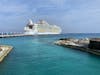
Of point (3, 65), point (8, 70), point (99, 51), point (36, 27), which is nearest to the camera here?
point (8, 70)

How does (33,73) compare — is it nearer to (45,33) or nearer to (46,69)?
(46,69)

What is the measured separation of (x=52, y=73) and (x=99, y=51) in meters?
14.0

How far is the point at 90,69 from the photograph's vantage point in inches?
836

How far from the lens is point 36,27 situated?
14238 centimetres

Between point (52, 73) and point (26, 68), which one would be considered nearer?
point (52, 73)

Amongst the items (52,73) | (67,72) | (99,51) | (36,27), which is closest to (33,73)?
(52,73)

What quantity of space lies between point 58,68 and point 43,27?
127490mm

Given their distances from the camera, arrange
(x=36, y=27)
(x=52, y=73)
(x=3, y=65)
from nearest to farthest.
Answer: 1. (x=52, y=73)
2. (x=3, y=65)
3. (x=36, y=27)

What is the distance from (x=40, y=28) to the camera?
148125mm

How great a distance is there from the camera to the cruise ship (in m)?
142

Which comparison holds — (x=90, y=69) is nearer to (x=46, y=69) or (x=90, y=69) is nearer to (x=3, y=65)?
(x=46, y=69)

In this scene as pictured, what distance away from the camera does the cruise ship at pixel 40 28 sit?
141625 millimetres

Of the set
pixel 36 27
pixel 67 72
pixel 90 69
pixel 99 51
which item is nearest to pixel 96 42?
pixel 99 51

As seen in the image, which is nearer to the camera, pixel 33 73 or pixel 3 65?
pixel 33 73
